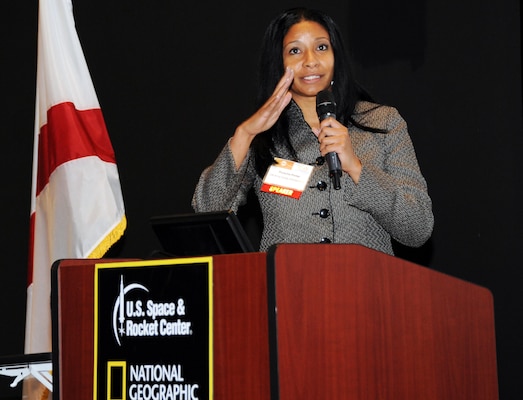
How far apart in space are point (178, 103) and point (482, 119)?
4.74ft

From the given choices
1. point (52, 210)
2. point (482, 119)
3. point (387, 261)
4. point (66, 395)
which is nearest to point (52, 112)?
point (52, 210)

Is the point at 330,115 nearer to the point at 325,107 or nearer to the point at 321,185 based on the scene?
the point at 325,107

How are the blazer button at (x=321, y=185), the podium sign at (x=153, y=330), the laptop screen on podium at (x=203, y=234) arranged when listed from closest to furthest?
1. the podium sign at (x=153, y=330)
2. the laptop screen on podium at (x=203, y=234)
3. the blazer button at (x=321, y=185)

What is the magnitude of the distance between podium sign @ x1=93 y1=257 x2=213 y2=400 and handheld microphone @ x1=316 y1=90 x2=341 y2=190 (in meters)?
0.53

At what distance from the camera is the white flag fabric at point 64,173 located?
→ 138 inches

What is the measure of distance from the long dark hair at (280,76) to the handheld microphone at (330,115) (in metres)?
0.26

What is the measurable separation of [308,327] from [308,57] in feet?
4.12

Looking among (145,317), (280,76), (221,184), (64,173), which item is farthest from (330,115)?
(64,173)

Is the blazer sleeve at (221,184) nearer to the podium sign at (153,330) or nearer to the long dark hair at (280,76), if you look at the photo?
the long dark hair at (280,76)

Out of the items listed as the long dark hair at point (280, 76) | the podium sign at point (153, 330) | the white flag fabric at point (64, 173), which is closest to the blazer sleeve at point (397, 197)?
the long dark hair at point (280, 76)

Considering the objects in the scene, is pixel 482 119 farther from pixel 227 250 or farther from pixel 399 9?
Result: pixel 227 250

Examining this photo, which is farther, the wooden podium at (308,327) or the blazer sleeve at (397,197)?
the blazer sleeve at (397,197)

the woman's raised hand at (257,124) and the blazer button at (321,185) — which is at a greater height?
the woman's raised hand at (257,124)

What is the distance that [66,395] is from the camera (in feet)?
5.80
